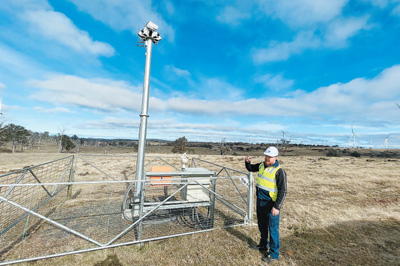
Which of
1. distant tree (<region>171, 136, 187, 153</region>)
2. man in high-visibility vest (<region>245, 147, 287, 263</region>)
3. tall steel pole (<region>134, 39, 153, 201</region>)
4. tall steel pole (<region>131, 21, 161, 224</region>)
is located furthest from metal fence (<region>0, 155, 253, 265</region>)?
distant tree (<region>171, 136, 187, 153</region>)

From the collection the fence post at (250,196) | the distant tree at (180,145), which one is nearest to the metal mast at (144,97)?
the fence post at (250,196)

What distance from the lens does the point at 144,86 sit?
6695 mm

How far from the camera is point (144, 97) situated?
21.7 ft

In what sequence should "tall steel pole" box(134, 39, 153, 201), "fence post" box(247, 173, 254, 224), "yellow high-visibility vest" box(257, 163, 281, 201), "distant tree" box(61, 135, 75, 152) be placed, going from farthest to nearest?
"distant tree" box(61, 135, 75, 152) < "tall steel pole" box(134, 39, 153, 201) < "fence post" box(247, 173, 254, 224) < "yellow high-visibility vest" box(257, 163, 281, 201)

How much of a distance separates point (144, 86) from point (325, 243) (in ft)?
25.8

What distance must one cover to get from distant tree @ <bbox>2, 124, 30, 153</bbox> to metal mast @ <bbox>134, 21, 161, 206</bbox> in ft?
203

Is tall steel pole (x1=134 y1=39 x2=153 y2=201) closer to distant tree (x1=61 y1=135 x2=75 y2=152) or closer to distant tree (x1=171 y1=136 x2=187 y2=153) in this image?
distant tree (x1=171 y1=136 x2=187 y2=153)

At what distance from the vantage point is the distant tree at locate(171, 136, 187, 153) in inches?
2206

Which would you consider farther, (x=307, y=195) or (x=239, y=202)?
(x=307, y=195)

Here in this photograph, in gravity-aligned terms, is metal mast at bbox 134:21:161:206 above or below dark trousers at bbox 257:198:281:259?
above

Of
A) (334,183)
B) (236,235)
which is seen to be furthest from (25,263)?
(334,183)

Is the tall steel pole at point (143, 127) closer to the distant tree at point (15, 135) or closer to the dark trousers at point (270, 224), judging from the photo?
the dark trousers at point (270, 224)

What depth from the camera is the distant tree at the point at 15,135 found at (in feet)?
161

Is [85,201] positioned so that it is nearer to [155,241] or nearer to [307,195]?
[155,241]
